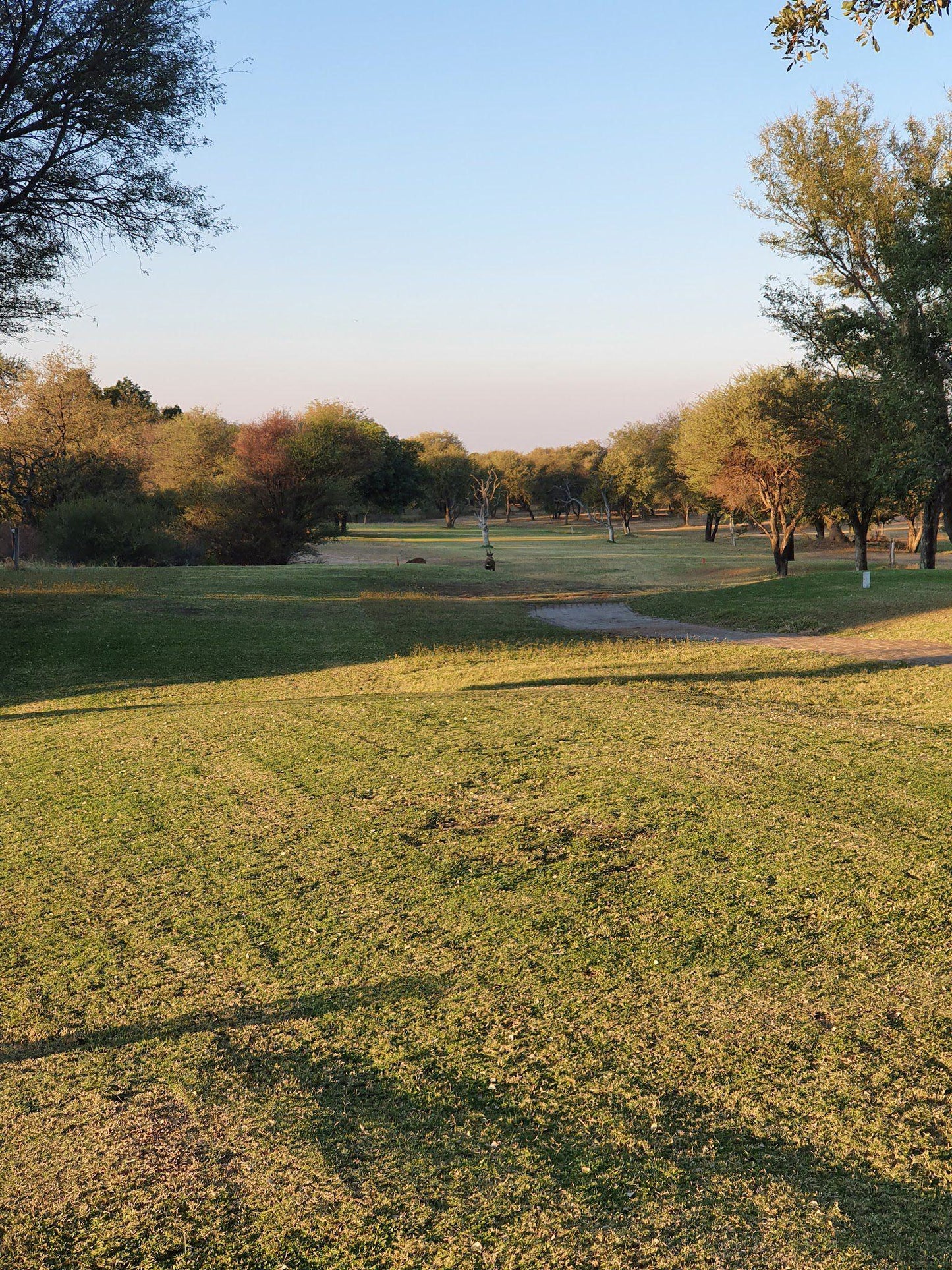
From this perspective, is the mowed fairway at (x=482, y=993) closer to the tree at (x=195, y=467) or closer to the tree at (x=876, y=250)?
the tree at (x=876, y=250)

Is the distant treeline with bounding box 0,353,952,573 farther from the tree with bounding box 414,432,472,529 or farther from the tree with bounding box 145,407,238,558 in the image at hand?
the tree with bounding box 414,432,472,529

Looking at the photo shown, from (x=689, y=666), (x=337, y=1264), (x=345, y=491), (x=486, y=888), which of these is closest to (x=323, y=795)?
(x=486, y=888)

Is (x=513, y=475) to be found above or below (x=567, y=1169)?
above

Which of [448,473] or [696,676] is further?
[448,473]

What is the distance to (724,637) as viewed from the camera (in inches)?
775

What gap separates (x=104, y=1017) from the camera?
4277 millimetres

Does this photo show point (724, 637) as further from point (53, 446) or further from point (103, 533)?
point (53, 446)

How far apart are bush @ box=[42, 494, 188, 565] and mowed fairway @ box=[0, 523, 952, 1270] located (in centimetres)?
3101

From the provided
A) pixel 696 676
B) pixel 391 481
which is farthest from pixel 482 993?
pixel 391 481

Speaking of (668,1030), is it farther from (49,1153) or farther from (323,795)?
(323,795)

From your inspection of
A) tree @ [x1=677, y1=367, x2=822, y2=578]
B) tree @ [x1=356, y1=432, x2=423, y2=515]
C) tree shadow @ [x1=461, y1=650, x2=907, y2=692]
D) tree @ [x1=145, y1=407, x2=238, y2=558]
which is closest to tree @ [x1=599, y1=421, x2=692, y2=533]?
tree @ [x1=356, y1=432, x2=423, y2=515]

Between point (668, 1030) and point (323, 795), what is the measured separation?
401 cm

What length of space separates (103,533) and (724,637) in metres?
28.5

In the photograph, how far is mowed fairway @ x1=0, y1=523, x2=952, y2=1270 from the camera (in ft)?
9.91
